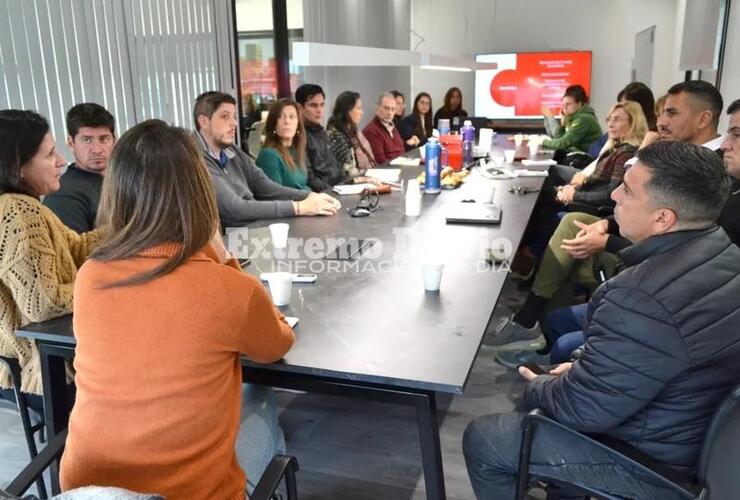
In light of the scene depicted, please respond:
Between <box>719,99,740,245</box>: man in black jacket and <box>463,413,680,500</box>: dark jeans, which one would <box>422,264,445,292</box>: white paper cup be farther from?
<box>719,99,740,245</box>: man in black jacket

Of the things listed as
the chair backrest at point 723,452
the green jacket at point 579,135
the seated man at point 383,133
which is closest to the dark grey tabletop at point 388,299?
the chair backrest at point 723,452

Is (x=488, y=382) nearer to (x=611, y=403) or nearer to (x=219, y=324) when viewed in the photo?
(x=611, y=403)

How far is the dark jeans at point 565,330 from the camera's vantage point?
78.5 inches

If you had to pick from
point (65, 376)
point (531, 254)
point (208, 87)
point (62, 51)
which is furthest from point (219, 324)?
point (208, 87)

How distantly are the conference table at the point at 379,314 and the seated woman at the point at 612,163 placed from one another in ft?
3.24

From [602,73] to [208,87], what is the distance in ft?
19.6

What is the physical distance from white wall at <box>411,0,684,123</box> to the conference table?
667 centimetres

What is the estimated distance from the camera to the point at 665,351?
1.20 m

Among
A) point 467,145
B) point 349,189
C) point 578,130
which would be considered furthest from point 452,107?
point 349,189

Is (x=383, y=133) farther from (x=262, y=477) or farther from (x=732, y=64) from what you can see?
(x=262, y=477)

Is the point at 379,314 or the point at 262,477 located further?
the point at 379,314

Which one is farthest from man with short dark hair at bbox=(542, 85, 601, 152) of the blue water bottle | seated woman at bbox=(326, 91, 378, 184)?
the blue water bottle

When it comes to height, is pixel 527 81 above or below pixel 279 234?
above

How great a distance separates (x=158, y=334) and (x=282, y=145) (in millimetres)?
2574
